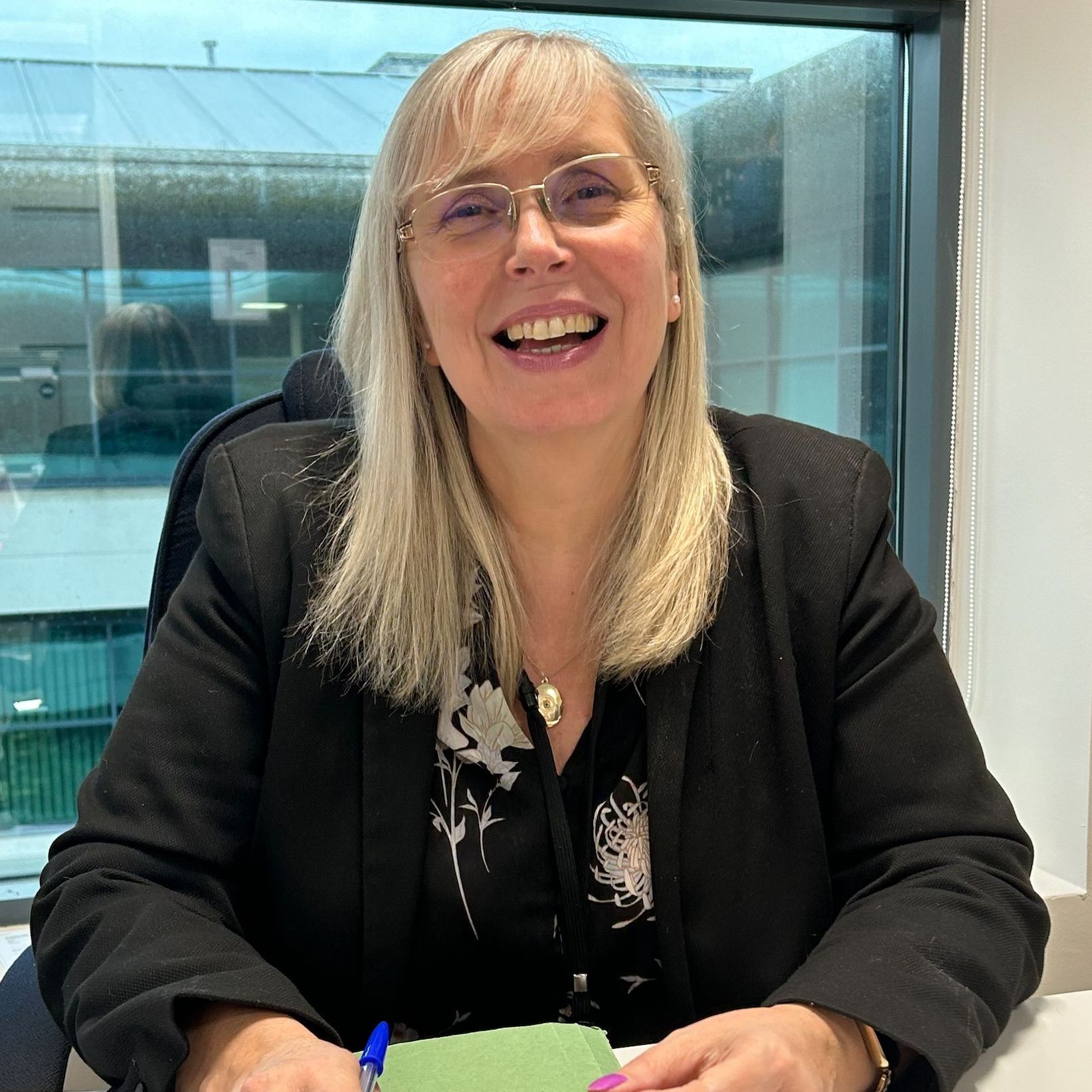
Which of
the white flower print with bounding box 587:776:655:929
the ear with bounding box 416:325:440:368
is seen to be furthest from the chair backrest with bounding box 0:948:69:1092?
the ear with bounding box 416:325:440:368

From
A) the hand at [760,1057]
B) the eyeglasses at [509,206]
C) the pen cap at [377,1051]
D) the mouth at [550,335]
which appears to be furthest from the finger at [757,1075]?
the eyeglasses at [509,206]

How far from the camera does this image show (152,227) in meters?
2.03

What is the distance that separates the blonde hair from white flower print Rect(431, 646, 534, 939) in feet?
0.10

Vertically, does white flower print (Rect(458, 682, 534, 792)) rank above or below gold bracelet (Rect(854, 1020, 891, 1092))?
above

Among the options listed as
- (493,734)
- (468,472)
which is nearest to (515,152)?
(468,472)

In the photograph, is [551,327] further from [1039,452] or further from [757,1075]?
[1039,452]

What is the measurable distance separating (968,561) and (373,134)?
137 cm

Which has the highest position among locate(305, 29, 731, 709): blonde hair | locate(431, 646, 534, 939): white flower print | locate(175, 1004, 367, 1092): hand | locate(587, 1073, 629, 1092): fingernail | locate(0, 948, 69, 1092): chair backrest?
locate(305, 29, 731, 709): blonde hair

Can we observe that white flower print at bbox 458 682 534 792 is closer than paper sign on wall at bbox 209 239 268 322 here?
Yes

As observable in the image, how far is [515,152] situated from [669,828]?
2.36 feet

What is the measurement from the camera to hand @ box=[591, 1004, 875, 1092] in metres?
0.83

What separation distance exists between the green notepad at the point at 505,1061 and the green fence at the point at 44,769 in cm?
144

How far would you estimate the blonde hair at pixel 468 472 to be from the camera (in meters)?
1.22

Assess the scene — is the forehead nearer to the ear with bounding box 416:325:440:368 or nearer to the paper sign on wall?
the ear with bounding box 416:325:440:368
